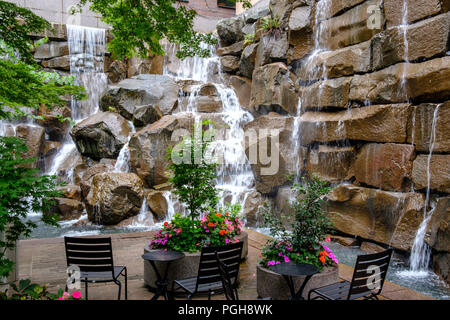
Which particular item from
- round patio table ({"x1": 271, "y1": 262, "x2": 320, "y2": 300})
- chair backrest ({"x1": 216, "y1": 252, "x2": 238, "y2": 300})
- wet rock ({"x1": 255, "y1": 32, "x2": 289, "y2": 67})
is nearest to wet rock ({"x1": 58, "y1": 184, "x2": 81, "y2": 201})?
wet rock ({"x1": 255, "y1": 32, "x2": 289, "y2": 67})

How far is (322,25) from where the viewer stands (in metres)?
13.2

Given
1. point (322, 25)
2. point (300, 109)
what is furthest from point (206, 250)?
point (322, 25)

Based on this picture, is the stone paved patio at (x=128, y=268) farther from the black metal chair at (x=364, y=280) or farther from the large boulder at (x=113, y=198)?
the large boulder at (x=113, y=198)

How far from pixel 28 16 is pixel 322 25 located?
10.1 meters

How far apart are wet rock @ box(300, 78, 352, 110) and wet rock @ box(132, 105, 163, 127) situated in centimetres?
642

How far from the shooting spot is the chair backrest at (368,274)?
4.05 metres

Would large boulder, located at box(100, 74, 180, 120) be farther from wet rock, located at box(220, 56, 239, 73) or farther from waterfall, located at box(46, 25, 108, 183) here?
wet rock, located at box(220, 56, 239, 73)

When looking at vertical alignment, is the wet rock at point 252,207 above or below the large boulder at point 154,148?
below

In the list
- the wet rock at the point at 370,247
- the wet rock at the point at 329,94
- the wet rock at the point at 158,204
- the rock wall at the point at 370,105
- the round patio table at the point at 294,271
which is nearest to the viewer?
A: the round patio table at the point at 294,271

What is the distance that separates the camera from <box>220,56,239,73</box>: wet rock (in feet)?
62.7

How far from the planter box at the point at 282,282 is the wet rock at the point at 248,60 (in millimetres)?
12754

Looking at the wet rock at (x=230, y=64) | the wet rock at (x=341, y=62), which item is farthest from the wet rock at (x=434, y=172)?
the wet rock at (x=230, y=64)

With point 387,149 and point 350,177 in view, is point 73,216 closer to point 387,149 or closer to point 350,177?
point 350,177

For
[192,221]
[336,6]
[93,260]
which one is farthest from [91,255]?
[336,6]
